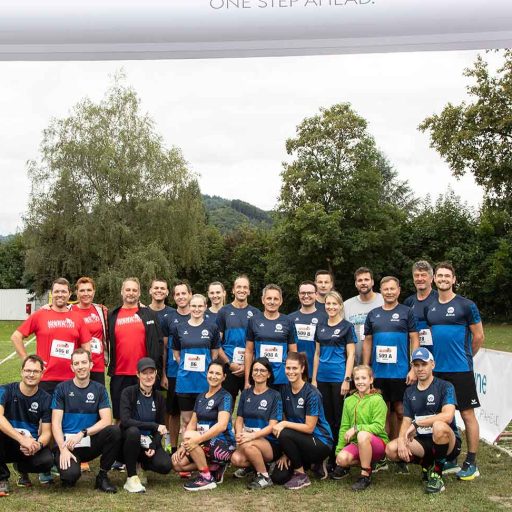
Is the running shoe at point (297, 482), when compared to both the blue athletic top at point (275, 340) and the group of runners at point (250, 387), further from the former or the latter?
the blue athletic top at point (275, 340)

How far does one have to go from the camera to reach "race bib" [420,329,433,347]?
19.6 ft

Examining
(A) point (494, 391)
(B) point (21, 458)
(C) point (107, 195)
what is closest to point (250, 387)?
(B) point (21, 458)

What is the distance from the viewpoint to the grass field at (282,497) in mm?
4891

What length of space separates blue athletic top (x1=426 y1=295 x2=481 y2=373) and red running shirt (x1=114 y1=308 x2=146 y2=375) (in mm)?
2611

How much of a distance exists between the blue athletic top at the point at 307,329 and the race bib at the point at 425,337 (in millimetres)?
873

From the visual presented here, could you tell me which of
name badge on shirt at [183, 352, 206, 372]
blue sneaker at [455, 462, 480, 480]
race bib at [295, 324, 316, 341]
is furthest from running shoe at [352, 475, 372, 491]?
name badge on shirt at [183, 352, 206, 372]

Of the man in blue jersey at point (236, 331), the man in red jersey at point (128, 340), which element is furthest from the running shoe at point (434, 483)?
the man in red jersey at point (128, 340)

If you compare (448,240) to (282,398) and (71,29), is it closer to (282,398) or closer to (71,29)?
(282,398)

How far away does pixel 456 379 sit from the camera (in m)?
5.83

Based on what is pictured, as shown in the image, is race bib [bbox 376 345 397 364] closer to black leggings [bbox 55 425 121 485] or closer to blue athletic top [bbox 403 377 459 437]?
blue athletic top [bbox 403 377 459 437]

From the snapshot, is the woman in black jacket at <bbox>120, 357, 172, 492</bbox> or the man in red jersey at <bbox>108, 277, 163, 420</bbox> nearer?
the woman in black jacket at <bbox>120, 357, 172, 492</bbox>

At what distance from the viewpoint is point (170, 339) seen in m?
6.53

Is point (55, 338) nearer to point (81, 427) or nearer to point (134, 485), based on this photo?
point (81, 427)

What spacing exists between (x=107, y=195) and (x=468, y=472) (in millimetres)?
27618
